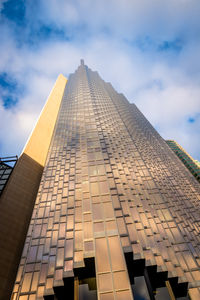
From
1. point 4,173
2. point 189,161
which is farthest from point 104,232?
point 189,161

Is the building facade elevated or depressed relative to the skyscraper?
elevated

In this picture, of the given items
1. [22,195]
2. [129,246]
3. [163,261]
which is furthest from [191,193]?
[22,195]

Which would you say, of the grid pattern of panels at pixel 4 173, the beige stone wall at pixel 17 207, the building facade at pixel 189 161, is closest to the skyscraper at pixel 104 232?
the beige stone wall at pixel 17 207

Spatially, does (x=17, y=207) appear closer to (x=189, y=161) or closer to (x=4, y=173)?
(x=4, y=173)

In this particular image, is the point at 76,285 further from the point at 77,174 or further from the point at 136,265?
the point at 77,174

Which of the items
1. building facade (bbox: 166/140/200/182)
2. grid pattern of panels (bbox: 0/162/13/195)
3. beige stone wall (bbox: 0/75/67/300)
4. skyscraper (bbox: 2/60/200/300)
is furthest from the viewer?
building facade (bbox: 166/140/200/182)

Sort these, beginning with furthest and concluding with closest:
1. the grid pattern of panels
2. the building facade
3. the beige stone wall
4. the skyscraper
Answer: the building facade, the grid pattern of panels, the beige stone wall, the skyscraper

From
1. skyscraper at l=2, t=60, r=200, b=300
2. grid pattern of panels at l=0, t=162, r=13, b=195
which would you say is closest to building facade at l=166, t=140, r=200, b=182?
skyscraper at l=2, t=60, r=200, b=300

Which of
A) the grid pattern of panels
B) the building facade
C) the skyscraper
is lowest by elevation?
the skyscraper

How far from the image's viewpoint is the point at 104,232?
18.4 m

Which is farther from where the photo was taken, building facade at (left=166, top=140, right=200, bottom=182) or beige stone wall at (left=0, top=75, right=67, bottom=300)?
building facade at (left=166, top=140, right=200, bottom=182)

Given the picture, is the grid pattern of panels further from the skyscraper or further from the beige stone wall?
Result: the skyscraper

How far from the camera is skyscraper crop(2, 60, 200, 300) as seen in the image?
633 inches

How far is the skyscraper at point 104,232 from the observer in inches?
633
